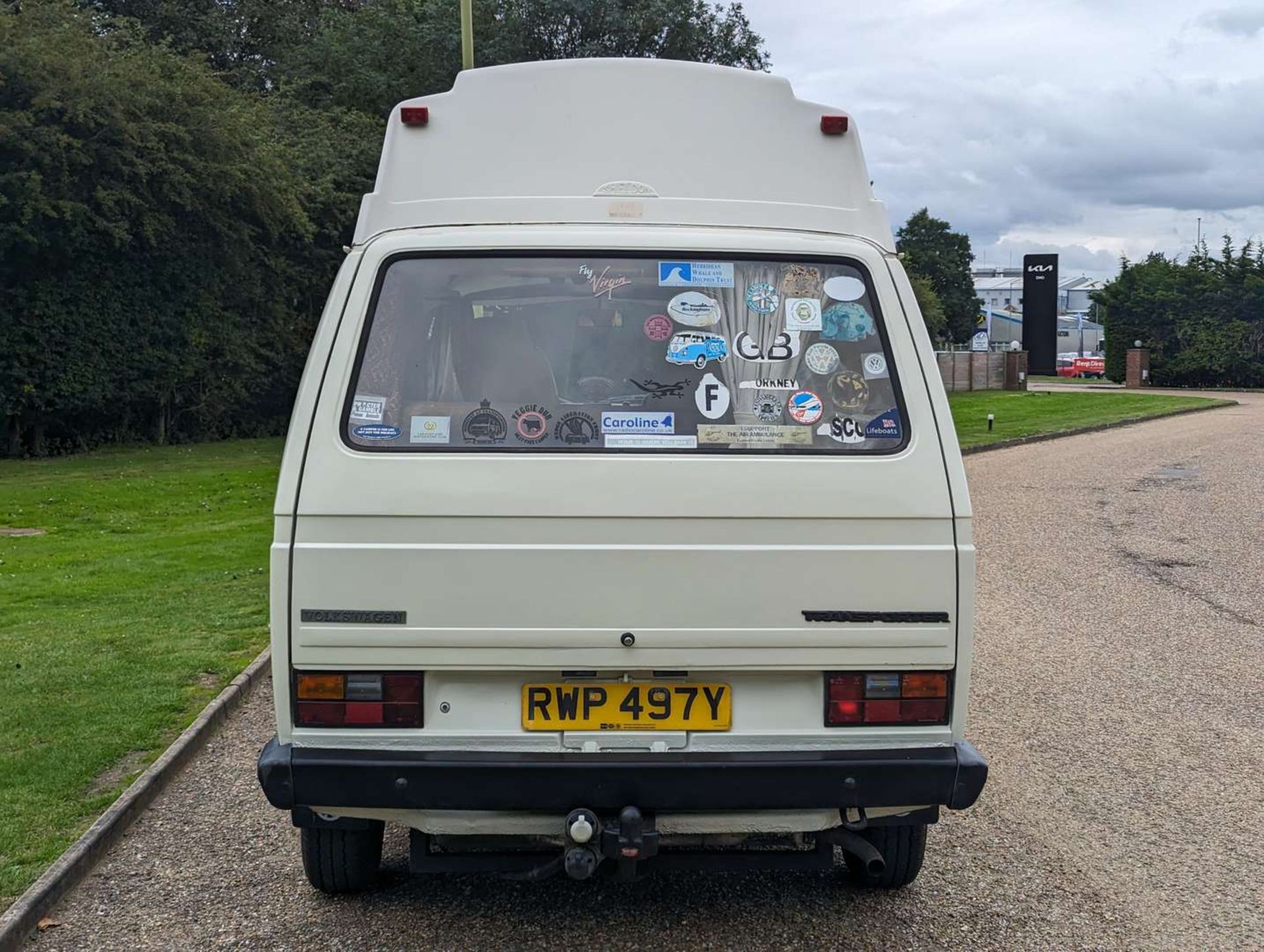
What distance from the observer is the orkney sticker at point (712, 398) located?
3719 millimetres

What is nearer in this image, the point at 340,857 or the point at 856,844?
the point at 856,844

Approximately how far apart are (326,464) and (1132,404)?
3533 cm

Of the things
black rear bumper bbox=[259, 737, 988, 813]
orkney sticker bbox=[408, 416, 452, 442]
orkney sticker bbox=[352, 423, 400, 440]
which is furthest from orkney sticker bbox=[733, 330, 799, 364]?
black rear bumper bbox=[259, 737, 988, 813]

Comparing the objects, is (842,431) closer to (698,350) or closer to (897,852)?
(698,350)

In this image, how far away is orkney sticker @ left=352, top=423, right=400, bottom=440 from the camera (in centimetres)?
366

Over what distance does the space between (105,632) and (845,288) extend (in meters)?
6.27

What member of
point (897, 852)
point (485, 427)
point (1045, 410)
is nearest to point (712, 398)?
point (485, 427)

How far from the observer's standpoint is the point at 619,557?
3578 mm

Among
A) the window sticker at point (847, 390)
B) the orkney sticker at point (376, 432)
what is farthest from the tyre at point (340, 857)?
the window sticker at point (847, 390)

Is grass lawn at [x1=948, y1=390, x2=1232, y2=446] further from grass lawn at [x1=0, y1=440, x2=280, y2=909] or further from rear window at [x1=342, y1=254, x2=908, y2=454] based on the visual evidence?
rear window at [x1=342, y1=254, x2=908, y2=454]

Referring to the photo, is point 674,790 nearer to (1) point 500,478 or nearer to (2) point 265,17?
(1) point 500,478

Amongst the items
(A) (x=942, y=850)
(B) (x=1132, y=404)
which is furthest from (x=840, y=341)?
(B) (x=1132, y=404)

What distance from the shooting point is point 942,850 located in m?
4.78

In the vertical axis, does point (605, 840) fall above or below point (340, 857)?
above
